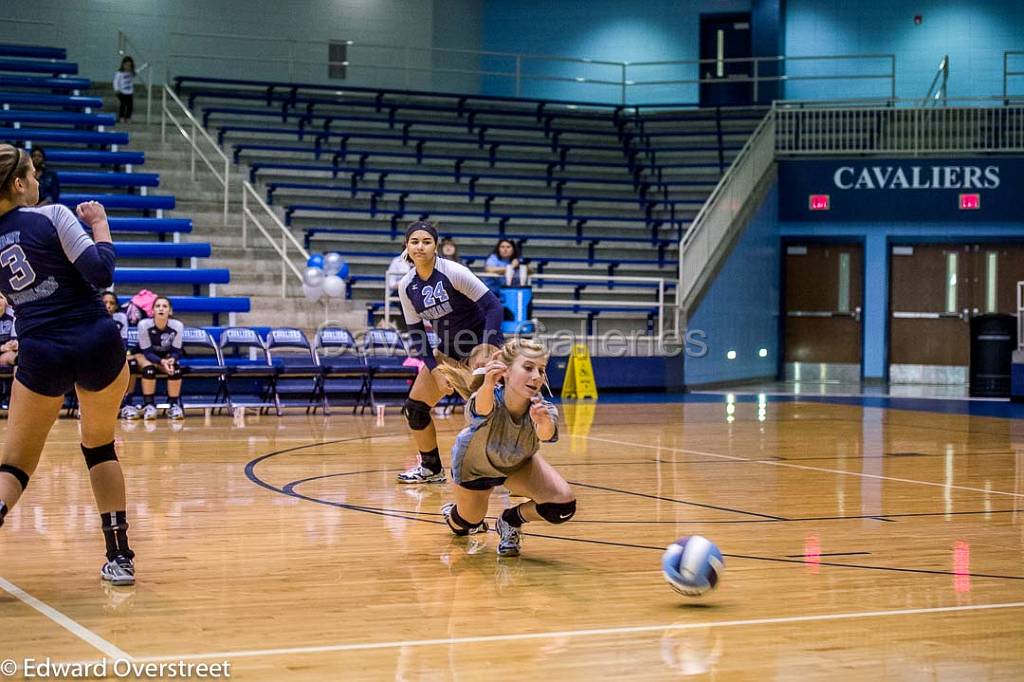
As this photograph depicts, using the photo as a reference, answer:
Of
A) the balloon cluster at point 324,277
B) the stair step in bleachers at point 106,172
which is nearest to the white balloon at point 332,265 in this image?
the balloon cluster at point 324,277

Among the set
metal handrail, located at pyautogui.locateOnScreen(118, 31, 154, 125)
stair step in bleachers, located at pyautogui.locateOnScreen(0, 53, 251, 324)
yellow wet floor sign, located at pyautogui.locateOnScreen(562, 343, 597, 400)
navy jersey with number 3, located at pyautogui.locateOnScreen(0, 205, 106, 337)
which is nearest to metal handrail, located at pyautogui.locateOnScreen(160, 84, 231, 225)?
metal handrail, located at pyautogui.locateOnScreen(118, 31, 154, 125)

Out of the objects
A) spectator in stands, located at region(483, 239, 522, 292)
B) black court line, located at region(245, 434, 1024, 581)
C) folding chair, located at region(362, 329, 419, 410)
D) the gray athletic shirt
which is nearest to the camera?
black court line, located at region(245, 434, 1024, 581)

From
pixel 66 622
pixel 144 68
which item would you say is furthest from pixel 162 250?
pixel 66 622

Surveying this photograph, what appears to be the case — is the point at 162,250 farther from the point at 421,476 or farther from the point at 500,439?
the point at 500,439

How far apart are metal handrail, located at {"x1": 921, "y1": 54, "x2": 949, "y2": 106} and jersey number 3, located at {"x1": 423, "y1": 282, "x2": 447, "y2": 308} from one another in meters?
15.5

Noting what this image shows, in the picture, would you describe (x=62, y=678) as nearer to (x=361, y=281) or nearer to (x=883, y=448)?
(x=883, y=448)

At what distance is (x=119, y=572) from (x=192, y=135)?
630 inches

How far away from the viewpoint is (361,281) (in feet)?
59.4

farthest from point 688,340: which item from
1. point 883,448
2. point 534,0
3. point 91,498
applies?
point 91,498

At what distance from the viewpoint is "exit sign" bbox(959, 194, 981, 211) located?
21047 mm

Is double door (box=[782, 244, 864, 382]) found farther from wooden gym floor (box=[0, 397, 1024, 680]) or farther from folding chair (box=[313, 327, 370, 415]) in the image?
wooden gym floor (box=[0, 397, 1024, 680])

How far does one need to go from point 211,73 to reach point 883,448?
50.2ft

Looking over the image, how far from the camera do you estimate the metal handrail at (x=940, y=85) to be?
21094 millimetres
